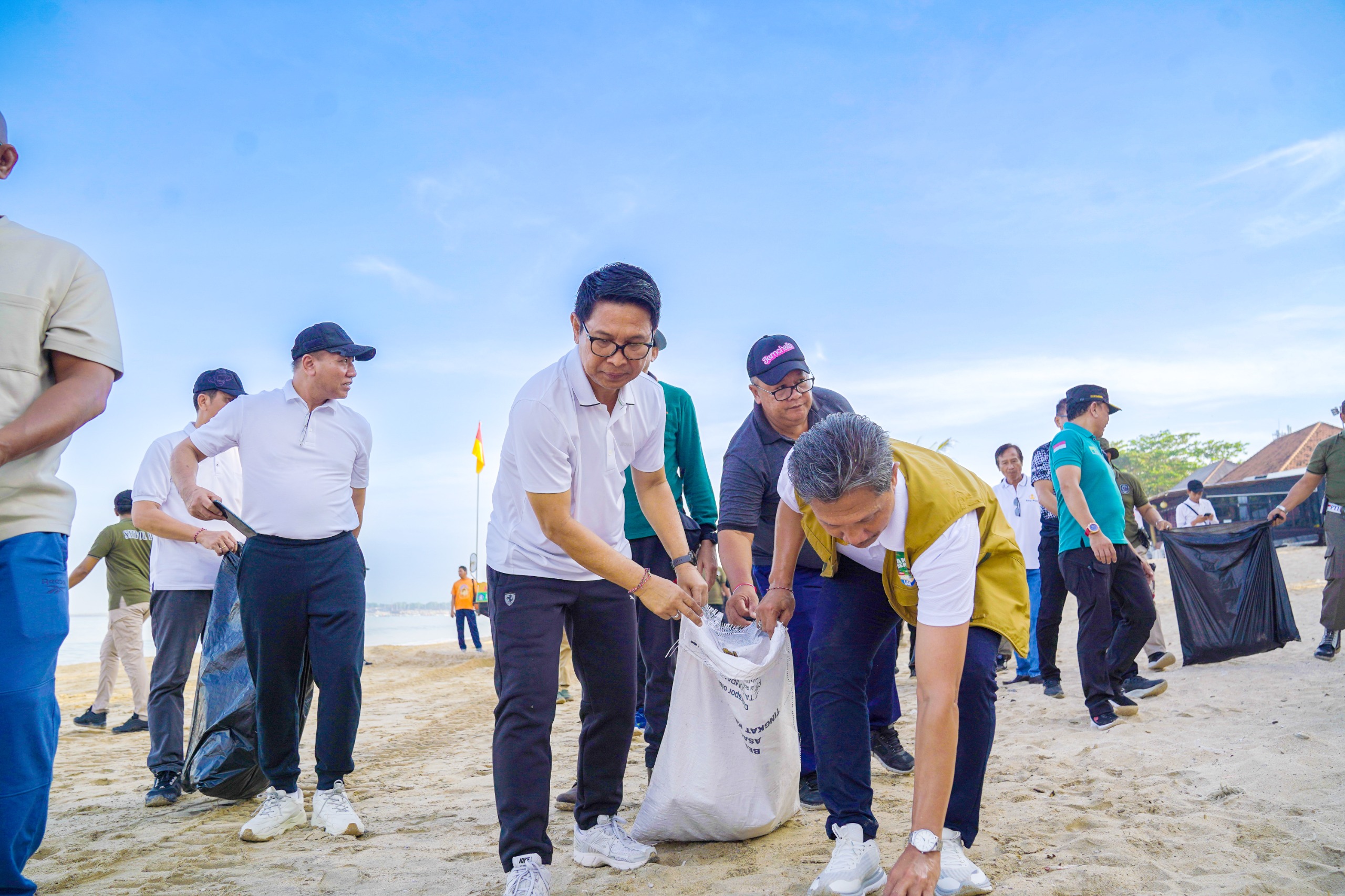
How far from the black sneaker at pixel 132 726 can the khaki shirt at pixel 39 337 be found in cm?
582

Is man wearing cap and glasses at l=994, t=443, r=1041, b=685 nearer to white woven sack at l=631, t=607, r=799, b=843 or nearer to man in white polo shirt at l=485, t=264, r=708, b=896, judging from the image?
white woven sack at l=631, t=607, r=799, b=843

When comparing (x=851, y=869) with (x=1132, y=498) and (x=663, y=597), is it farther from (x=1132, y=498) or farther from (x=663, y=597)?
(x=1132, y=498)

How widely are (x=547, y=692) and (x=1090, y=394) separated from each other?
3963 millimetres

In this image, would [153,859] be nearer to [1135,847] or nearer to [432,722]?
[1135,847]

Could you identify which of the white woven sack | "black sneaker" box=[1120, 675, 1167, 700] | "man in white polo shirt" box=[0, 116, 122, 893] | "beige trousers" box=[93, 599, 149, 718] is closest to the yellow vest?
the white woven sack

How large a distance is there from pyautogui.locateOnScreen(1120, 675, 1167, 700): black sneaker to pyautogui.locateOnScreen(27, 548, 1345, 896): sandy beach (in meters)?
0.11

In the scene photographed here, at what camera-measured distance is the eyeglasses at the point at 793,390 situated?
331 centimetres

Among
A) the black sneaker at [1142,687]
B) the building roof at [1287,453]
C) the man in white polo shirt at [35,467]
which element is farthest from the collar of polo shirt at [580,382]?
the building roof at [1287,453]

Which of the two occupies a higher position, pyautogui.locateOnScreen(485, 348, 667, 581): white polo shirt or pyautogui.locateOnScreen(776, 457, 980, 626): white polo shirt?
pyautogui.locateOnScreen(485, 348, 667, 581): white polo shirt

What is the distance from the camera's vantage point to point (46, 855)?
2941 millimetres

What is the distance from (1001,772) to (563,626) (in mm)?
2152

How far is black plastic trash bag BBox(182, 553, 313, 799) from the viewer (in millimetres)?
3494

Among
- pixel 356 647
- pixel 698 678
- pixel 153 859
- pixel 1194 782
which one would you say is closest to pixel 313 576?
pixel 356 647

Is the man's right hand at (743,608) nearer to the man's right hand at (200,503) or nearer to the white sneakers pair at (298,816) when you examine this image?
the white sneakers pair at (298,816)
